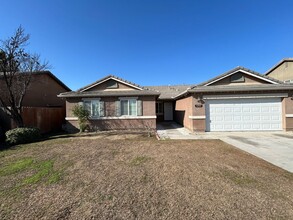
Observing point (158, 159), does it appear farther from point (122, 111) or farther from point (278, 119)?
point (278, 119)

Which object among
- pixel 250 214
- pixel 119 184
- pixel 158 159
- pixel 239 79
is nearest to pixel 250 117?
pixel 239 79

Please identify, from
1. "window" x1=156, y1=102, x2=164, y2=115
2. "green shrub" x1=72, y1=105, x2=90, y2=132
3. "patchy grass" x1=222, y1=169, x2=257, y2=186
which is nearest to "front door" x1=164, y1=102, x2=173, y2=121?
"window" x1=156, y1=102, x2=164, y2=115

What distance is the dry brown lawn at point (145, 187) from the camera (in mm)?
2943

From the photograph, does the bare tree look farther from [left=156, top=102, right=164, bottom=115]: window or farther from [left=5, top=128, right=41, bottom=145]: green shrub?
[left=156, top=102, right=164, bottom=115]: window

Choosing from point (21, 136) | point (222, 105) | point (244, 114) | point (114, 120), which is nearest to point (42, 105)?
point (21, 136)

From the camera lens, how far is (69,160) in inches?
235

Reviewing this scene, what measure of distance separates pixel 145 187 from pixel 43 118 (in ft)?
40.6

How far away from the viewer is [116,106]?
1267 cm

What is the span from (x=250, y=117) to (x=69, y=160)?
11.6 m

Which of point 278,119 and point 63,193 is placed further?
point 278,119

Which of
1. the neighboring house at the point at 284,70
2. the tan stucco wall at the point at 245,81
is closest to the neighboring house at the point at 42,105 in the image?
the tan stucco wall at the point at 245,81

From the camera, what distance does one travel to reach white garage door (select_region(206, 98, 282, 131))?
438 inches

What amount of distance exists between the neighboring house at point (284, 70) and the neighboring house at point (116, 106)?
51.2 ft

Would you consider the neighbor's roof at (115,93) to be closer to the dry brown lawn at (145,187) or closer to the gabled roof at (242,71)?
the gabled roof at (242,71)
